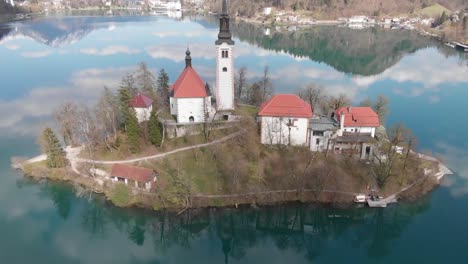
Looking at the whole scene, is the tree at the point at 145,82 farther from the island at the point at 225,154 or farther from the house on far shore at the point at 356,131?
the house on far shore at the point at 356,131

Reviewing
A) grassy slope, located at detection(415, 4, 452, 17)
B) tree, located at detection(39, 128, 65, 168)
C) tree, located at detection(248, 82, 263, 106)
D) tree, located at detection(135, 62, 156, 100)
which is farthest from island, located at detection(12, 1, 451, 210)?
grassy slope, located at detection(415, 4, 452, 17)

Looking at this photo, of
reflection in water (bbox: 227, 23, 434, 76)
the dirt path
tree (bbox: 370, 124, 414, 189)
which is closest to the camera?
tree (bbox: 370, 124, 414, 189)

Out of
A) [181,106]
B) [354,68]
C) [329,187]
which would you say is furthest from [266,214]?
[354,68]

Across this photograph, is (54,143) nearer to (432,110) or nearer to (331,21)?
(432,110)

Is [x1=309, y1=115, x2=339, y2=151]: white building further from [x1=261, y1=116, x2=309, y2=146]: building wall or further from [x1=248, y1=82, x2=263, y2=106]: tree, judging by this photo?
[x1=248, y1=82, x2=263, y2=106]: tree

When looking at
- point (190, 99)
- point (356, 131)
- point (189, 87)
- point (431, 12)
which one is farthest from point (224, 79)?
point (431, 12)

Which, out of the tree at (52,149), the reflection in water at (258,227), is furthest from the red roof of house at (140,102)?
the reflection in water at (258,227)
